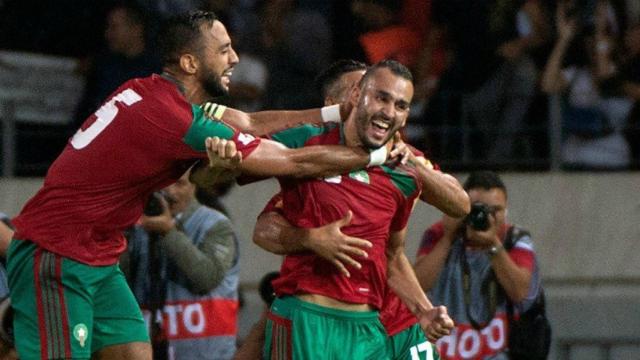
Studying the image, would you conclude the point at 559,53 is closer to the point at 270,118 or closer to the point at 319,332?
the point at 270,118

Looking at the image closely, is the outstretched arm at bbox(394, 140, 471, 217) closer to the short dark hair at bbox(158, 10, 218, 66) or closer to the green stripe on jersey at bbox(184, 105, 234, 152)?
the green stripe on jersey at bbox(184, 105, 234, 152)

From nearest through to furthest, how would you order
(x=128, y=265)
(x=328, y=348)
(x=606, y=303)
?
(x=328, y=348) < (x=128, y=265) < (x=606, y=303)

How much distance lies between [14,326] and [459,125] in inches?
179

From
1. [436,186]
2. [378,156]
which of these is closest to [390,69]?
[378,156]

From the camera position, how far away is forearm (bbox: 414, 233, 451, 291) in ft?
29.2

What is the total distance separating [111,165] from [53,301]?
1.92 ft

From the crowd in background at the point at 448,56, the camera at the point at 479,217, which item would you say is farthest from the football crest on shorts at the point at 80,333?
the crowd in background at the point at 448,56

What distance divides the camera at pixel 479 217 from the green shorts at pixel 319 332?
163 cm

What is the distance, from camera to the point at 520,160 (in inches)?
447

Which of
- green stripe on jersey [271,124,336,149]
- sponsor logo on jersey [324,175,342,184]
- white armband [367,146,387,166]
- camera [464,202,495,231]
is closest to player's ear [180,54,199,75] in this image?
green stripe on jersey [271,124,336,149]

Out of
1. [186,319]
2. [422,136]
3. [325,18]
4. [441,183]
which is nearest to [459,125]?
[422,136]

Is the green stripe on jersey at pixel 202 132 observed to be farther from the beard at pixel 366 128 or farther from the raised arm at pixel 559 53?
the raised arm at pixel 559 53

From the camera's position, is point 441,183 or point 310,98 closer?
point 441,183

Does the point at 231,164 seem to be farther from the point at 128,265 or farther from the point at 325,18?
the point at 325,18
